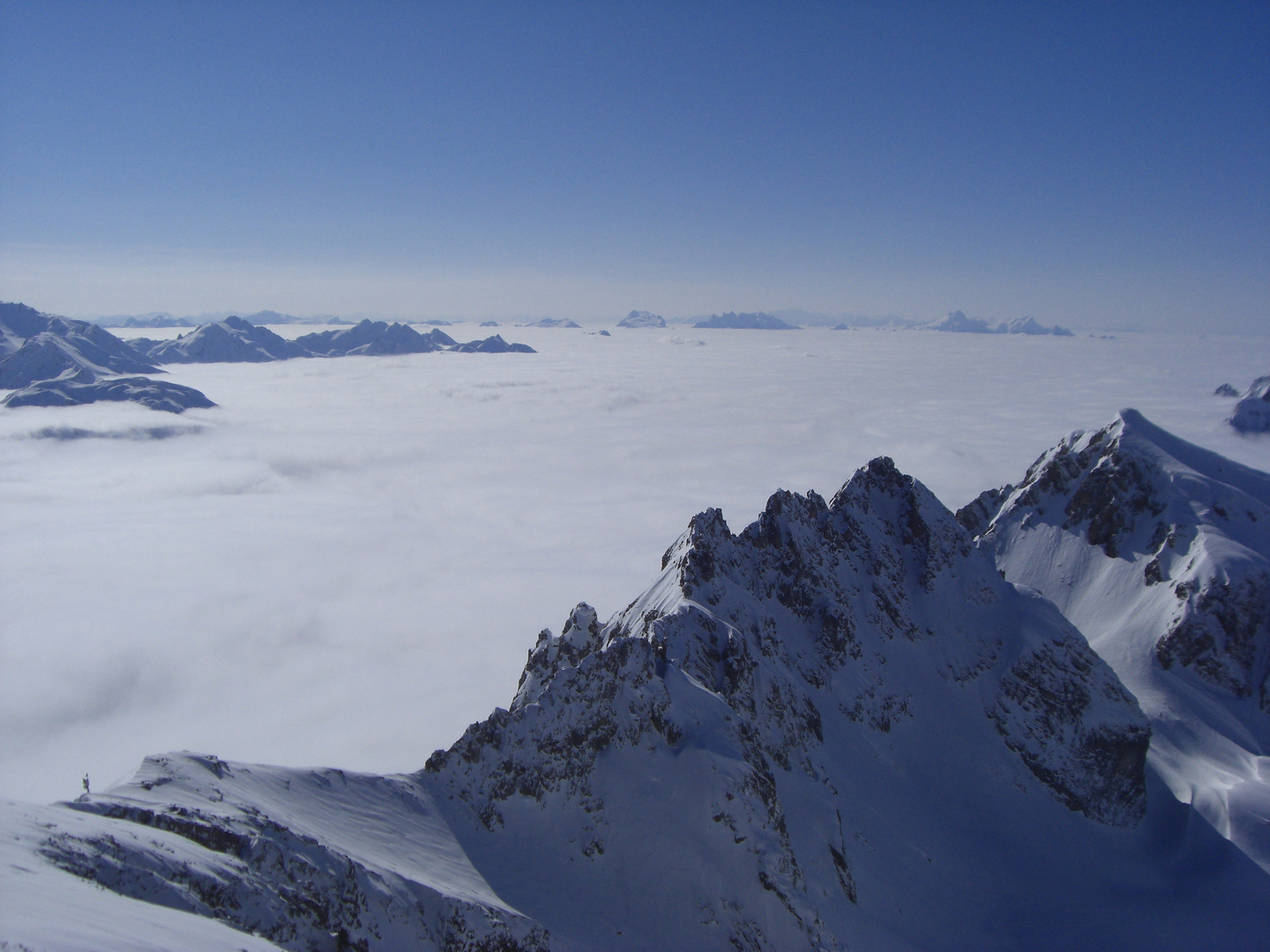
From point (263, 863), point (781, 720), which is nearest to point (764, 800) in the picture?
point (781, 720)

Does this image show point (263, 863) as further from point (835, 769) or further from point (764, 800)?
point (835, 769)

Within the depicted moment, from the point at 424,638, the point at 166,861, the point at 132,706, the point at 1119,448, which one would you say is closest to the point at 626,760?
the point at 166,861

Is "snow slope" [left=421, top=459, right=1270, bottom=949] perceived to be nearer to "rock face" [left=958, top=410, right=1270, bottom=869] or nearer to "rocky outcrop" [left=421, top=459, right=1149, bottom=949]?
"rocky outcrop" [left=421, top=459, right=1149, bottom=949]

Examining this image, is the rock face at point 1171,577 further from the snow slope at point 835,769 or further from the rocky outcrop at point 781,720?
the rocky outcrop at point 781,720

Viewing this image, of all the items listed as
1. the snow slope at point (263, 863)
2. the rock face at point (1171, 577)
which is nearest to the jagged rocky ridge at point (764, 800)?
the snow slope at point (263, 863)

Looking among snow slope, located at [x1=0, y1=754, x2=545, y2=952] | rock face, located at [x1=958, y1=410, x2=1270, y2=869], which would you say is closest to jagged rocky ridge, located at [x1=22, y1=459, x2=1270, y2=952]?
snow slope, located at [x1=0, y1=754, x2=545, y2=952]
